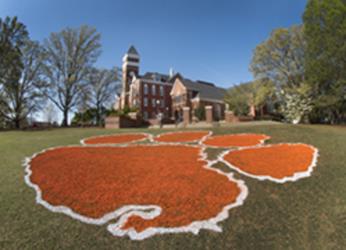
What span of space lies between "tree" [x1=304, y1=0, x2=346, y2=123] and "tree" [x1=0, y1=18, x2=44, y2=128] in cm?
3089

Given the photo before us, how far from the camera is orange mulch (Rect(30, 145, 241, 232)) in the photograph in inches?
168

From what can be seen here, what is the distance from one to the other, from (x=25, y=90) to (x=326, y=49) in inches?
1312

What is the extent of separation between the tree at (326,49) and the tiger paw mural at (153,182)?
1312 centimetres

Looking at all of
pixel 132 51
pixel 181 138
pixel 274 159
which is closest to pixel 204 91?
pixel 132 51

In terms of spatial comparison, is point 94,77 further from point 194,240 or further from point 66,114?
point 194,240

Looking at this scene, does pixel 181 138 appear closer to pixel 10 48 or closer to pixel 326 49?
pixel 326 49

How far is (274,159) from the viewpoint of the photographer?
22.9 ft

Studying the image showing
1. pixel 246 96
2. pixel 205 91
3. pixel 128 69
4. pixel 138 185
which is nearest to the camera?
pixel 138 185

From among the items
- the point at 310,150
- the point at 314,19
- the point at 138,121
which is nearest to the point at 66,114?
the point at 138,121

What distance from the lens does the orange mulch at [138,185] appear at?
428 cm

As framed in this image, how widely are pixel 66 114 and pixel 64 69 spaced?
634 centimetres

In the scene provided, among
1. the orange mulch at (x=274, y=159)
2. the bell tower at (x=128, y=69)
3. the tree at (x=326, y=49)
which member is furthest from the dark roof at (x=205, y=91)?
the orange mulch at (x=274, y=159)

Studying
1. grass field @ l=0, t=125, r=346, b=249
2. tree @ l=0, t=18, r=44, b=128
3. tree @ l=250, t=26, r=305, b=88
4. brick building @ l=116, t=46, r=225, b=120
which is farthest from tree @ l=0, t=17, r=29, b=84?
tree @ l=250, t=26, r=305, b=88

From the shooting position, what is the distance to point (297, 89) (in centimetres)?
2039
